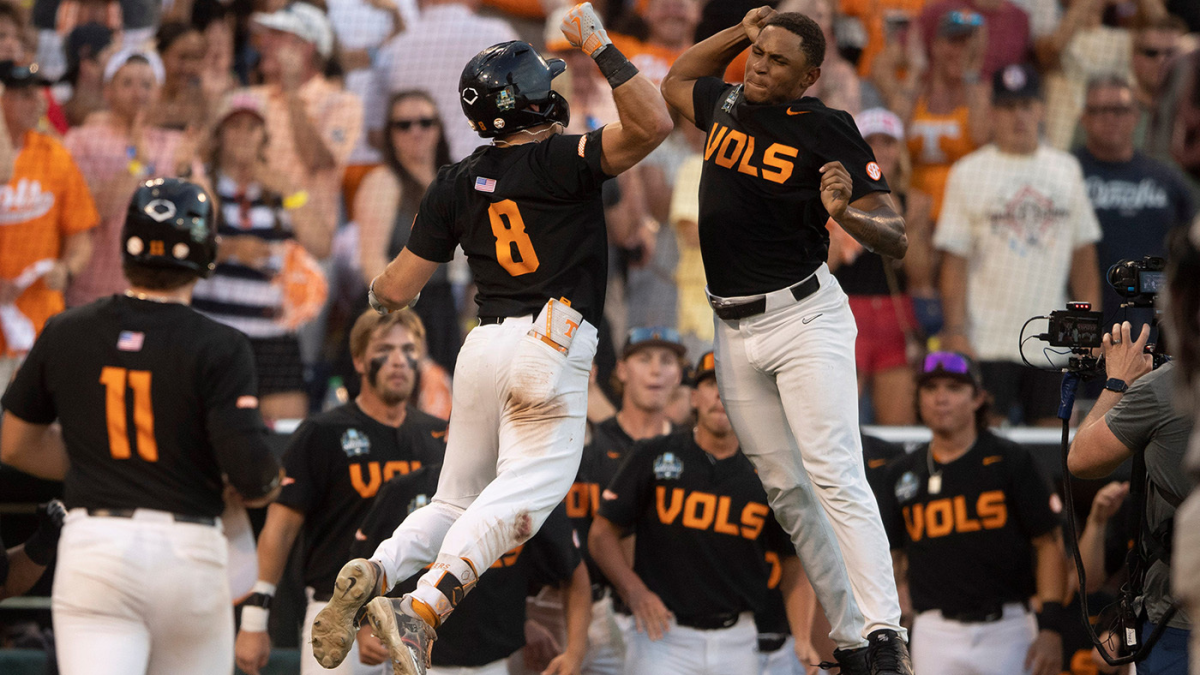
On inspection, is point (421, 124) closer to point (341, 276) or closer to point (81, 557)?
point (341, 276)

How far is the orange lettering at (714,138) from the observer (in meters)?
4.77

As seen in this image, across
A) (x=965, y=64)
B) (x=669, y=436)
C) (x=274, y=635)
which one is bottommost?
(x=274, y=635)

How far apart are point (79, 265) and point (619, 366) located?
358 centimetres

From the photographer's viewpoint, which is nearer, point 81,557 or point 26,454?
point 81,557

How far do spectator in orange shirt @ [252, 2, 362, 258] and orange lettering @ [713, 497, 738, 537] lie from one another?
3539 millimetres

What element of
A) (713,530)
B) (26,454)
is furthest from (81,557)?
(713,530)

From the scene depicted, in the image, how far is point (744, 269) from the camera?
4.73 m

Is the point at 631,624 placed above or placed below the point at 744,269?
below

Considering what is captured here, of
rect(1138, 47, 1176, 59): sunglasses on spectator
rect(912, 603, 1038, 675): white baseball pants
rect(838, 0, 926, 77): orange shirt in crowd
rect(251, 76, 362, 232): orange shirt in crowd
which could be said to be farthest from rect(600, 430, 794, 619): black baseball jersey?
rect(1138, 47, 1176, 59): sunglasses on spectator

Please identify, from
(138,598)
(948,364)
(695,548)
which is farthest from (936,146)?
(138,598)

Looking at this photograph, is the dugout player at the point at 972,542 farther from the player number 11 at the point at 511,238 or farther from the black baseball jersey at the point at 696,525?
the player number 11 at the point at 511,238

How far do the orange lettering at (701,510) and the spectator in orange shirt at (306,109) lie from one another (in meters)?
3.42

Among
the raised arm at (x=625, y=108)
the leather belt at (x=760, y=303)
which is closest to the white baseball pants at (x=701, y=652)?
the leather belt at (x=760, y=303)

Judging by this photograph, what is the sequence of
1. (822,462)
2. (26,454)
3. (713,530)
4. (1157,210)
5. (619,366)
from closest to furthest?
(822,462), (26,454), (713,530), (619,366), (1157,210)
